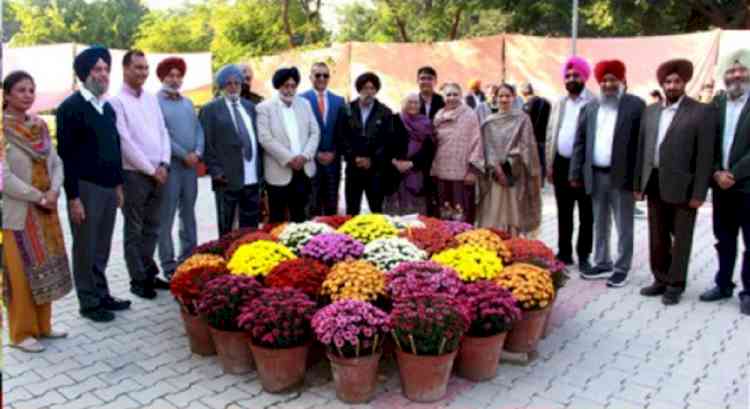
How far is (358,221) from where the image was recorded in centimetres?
545

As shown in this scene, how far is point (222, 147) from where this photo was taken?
600 centimetres

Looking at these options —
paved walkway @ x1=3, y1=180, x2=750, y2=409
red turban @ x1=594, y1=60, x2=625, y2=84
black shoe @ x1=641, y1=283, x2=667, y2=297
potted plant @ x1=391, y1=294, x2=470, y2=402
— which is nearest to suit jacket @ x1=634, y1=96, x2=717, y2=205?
red turban @ x1=594, y1=60, x2=625, y2=84

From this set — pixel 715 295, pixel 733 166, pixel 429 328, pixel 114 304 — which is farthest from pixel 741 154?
pixel 114 304

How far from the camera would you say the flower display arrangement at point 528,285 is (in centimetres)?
430

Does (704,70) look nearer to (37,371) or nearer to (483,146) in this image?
(483,146)

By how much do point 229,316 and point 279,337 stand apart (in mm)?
451

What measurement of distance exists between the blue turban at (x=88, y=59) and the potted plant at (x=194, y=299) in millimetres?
1697

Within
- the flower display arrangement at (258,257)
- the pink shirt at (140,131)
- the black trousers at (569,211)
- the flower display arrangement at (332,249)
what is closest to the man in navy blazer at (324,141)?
the pink shirt at (140,131)

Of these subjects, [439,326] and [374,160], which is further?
[374,160]

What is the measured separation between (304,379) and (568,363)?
5.76 ft

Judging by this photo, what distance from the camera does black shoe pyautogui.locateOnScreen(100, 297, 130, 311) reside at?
17.3ft

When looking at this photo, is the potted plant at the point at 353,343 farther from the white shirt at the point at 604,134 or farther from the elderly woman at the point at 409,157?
the white shirt at the point at 604,134

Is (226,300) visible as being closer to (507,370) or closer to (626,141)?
(507,370)

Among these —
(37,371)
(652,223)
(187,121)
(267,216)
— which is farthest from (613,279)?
(37,371)
